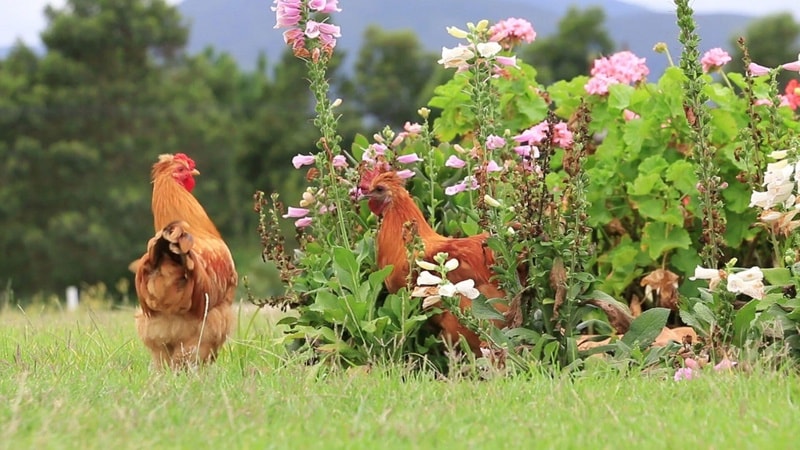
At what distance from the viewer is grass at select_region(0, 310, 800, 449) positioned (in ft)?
11.9

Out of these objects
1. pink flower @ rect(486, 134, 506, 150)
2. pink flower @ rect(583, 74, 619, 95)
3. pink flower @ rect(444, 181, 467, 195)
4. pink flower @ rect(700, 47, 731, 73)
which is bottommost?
pink flower @ rect(444, 181, 467, 195)

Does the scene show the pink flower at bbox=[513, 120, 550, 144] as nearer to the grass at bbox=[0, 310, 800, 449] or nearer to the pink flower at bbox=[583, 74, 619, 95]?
the pink flower at bbox=[583, 74, 619, 95]

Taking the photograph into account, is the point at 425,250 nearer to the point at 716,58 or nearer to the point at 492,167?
the point at 492,167

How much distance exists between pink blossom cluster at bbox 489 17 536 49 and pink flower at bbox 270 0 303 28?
1724 millimetres

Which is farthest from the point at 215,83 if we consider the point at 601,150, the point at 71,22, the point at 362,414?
the point at 362,414

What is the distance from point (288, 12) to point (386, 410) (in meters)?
2.31

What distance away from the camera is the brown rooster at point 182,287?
5523 millimetres

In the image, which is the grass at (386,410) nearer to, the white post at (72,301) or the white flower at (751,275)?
the white flower at (751,275)

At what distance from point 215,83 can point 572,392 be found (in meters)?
39.2

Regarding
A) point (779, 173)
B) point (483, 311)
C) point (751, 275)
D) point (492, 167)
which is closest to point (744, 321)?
point (751, 275)

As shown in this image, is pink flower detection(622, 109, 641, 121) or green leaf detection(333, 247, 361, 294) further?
pink flower detection(622, 109, 641, 121)

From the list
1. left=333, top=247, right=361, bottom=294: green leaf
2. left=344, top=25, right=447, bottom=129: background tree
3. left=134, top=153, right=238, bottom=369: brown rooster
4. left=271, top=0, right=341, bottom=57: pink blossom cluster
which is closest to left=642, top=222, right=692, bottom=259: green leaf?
left=333, top=247, right=361, bottom=294: green leaf

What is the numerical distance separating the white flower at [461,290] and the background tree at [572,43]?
37967 mm

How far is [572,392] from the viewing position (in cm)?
427
